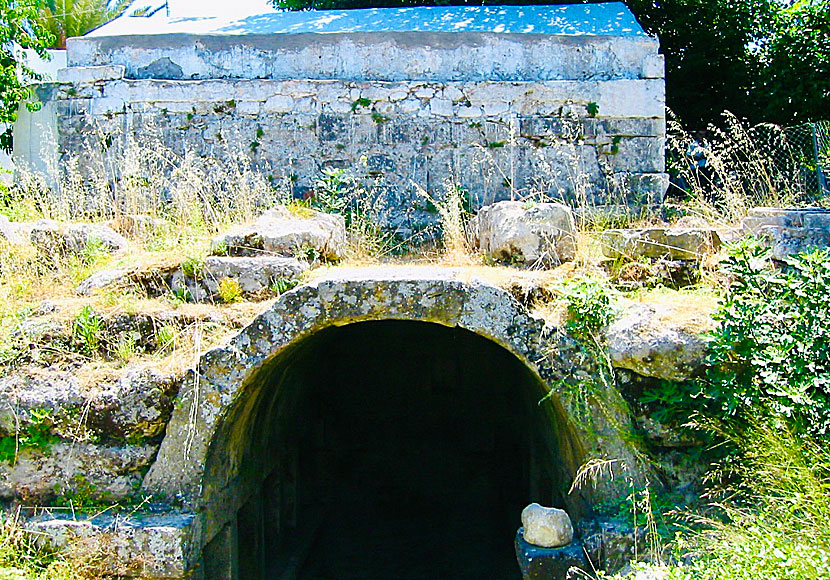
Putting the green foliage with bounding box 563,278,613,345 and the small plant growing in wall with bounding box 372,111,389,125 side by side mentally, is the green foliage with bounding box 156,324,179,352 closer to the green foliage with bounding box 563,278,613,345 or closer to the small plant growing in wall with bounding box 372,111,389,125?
the green foliage with bounding box 563,278,613,345

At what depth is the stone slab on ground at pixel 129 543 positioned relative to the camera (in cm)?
458

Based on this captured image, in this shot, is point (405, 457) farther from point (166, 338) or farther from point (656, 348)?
point (656, 348)

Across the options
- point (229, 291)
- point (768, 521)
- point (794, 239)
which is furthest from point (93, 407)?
point (794, 239)

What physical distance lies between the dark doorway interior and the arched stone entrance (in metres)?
0.02

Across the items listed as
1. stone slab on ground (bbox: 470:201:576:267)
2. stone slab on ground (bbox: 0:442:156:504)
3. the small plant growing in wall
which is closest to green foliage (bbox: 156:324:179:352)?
stone slab on ground (bbox: 0:442:156:504)

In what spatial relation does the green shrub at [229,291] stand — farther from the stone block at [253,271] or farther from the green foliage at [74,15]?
the green foliage at [74,15]

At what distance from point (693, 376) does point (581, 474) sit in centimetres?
93

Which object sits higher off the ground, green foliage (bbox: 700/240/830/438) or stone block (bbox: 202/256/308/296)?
stone block (bbox: 202/256/308/296)

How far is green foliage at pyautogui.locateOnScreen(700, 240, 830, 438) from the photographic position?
4.38 metres

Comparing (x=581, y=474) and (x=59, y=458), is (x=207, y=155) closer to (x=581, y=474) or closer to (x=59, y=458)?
(x=59, y=458)

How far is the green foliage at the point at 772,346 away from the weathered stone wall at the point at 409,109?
11.2 ft

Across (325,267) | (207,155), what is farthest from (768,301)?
(207,155)

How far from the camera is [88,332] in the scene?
504 cm

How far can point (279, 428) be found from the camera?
739 cm
